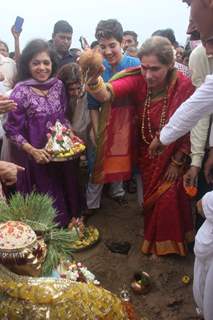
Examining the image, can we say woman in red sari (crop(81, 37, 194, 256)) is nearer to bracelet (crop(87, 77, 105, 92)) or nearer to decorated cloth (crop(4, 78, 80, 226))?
bracelet (crop(87, 77, 105, 92))

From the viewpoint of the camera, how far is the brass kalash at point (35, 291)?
3.88 feet

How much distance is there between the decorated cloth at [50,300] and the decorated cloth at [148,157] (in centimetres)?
182

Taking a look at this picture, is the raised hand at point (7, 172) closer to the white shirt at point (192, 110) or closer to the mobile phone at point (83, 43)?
the white shirt at point (192, 110)

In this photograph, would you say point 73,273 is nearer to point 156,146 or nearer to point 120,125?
point 156,146

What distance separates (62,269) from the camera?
1749mm

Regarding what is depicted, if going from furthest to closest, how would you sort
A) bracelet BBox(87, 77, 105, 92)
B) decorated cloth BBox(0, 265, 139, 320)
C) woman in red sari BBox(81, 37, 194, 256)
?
woman in red sari BBox(81, 37, 194, 256) < bracelet BBox(87, 77, 105, 92) < decorated cloth BBox(0, 265, 139, 320)

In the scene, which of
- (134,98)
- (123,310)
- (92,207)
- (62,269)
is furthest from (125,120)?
(123,310)

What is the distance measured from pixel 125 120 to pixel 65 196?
1.00 metres

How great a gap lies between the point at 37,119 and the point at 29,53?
0.58m

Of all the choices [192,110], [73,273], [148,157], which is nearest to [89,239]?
[148,157]

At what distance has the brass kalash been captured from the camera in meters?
1.18

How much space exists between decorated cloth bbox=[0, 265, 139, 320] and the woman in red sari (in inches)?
70.3

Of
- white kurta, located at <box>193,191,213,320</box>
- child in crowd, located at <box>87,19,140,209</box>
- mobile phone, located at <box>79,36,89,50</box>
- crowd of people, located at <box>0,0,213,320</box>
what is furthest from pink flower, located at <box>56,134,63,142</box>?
white kurta, located at <box>193,191,213,320</box>

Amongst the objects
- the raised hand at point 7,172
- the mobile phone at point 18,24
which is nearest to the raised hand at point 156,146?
the raised hand at point 7,172
